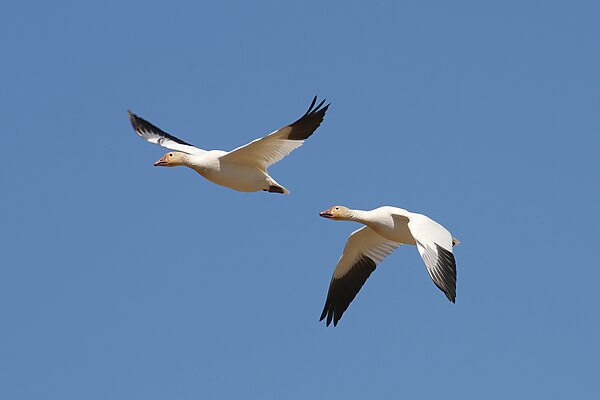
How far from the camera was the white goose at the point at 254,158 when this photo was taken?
16172 mm

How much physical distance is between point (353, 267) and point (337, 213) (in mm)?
1449

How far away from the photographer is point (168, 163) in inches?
693

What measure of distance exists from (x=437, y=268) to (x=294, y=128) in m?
2.87

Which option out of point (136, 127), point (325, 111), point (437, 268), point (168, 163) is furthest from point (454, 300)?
point (136, 127)

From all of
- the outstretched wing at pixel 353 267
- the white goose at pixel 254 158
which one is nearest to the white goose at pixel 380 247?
the outstretched wing at pixel 353 267

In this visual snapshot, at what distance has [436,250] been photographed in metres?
15.0

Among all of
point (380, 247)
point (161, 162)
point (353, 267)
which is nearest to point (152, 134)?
point (161, 162)

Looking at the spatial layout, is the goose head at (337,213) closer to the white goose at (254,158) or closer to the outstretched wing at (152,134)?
the white goose at (254,158)

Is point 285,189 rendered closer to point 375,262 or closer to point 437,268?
point 375,262

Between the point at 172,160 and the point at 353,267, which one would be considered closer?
the point at 172,160

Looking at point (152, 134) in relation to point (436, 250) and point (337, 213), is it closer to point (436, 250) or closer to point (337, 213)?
point (337, 213)

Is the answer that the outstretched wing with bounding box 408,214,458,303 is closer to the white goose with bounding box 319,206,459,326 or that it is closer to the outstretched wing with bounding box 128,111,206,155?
the white goose with bounding box 319,206,459,326

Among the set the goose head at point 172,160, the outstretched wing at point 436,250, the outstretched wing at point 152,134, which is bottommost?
the outstretched wing at point 436,250

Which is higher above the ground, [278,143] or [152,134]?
[152,134]
